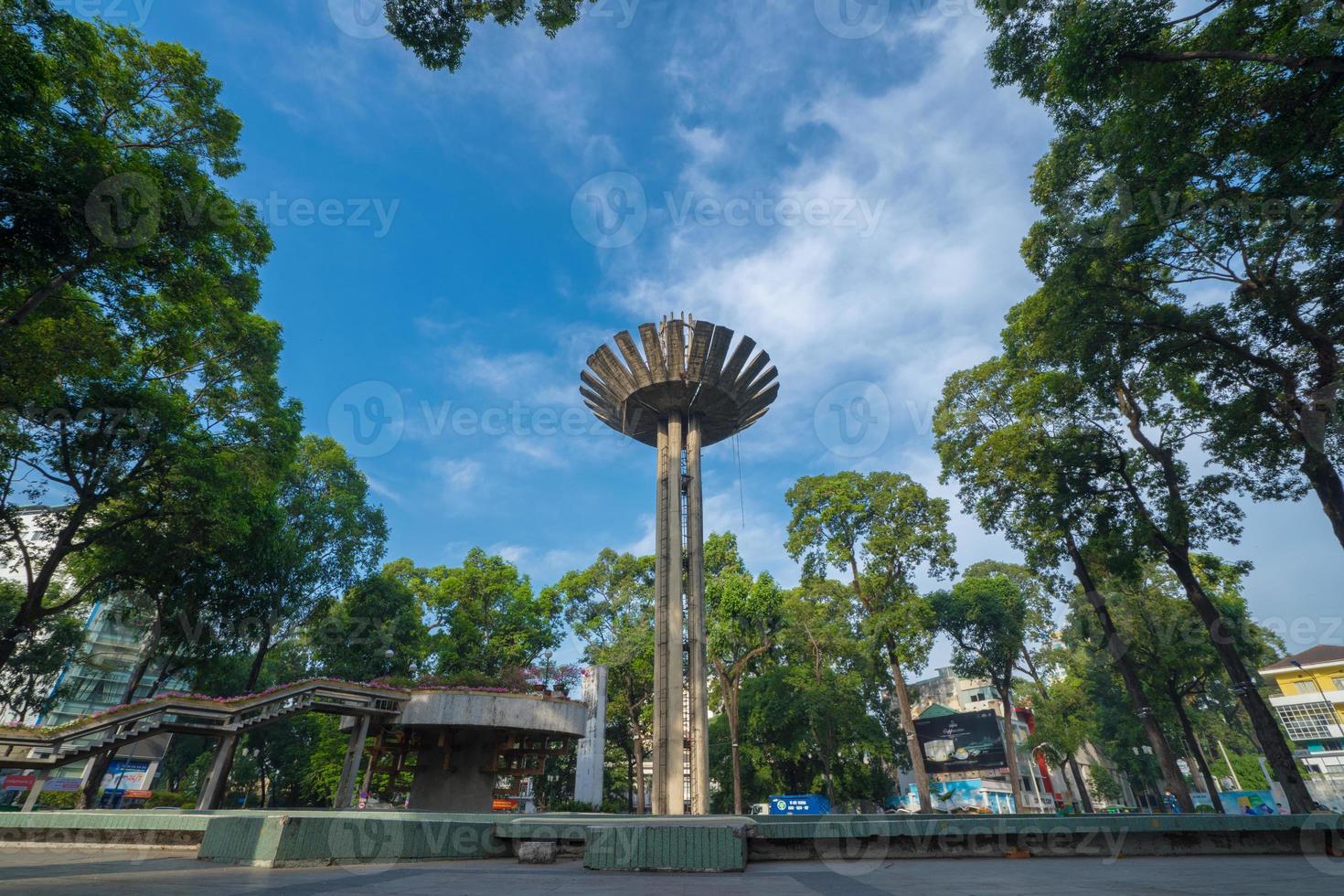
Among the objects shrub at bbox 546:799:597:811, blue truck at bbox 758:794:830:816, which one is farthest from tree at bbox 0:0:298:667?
blue truck at bbox 758:794:830:816

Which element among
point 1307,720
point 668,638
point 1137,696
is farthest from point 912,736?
point 1307,720

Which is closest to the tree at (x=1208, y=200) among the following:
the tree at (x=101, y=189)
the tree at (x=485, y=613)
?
the tree at (x=101, y=189)

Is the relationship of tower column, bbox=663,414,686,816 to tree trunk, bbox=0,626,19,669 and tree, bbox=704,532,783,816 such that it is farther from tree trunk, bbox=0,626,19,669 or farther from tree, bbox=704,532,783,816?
tree trunk, bbox=0,626,19,669

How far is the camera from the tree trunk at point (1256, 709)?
1525 cm

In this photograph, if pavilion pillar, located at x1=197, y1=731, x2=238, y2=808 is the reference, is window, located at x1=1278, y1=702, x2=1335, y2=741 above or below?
above

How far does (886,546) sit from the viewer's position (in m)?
29.1

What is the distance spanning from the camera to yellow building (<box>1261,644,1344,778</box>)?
4594 cm

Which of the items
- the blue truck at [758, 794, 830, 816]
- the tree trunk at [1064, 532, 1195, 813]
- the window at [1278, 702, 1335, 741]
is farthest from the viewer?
the window at [1278, 702, 1335, 741]

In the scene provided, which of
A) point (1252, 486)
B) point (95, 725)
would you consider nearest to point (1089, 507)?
point (1252, 486)

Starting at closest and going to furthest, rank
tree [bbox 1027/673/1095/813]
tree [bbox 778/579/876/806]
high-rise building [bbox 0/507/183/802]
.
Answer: tree [bbox 778/579/876/806], tree [bbox 1027/673/1095/813], high-rise building [bbox 0/507/183/802]

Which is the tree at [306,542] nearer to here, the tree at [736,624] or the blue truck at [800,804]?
the tree at [736,624]

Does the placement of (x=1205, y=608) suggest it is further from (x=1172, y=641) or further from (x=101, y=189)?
(x=101, y=189)

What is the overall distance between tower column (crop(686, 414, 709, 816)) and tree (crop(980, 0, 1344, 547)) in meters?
13.9

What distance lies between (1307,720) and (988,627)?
35416 mm
